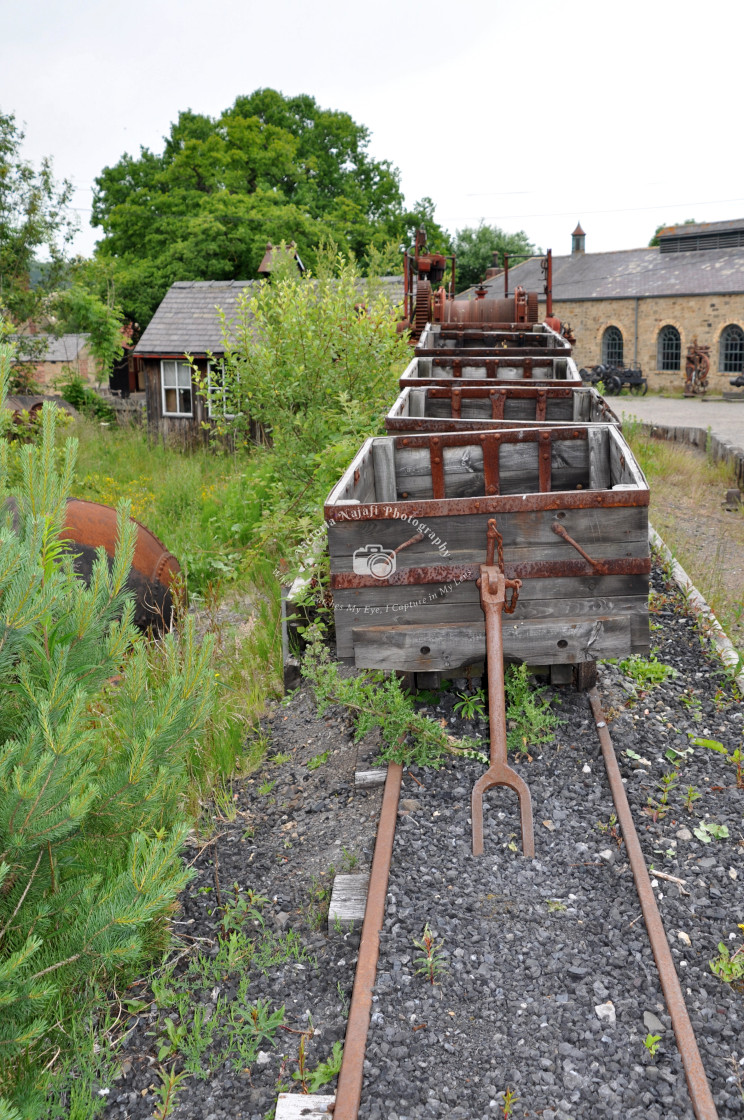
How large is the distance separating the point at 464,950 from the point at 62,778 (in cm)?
166

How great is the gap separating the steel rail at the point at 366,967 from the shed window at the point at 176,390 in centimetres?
1799

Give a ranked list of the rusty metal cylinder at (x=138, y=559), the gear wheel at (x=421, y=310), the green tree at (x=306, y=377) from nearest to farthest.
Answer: the rusty metal cylinder at (x=138, y=559) → the green tree at (x=306, y=377) → the gear wheel at (x=421, y=310)

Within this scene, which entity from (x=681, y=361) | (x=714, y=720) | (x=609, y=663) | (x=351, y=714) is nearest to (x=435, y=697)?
(x=351, y=714)

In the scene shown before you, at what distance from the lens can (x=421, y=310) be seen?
12969mm

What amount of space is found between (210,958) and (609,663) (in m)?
3.11

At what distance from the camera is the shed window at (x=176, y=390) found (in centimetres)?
2027

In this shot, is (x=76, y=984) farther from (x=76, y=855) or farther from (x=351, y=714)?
(x=351, y=714)

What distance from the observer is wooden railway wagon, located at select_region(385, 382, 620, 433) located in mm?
6750

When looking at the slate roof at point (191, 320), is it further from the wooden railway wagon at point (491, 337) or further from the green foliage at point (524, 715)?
the green foliage at point (524, 715)

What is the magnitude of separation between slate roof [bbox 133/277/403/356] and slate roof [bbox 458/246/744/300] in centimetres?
1323

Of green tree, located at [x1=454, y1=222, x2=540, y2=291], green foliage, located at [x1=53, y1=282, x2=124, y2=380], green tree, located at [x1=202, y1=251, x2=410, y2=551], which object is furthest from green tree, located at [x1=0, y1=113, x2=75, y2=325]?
green tree, located at [x1=454, y1=222, x2=540, y2=291]

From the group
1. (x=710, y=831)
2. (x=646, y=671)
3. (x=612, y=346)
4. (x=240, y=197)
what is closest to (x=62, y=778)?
(x=710, y=831)

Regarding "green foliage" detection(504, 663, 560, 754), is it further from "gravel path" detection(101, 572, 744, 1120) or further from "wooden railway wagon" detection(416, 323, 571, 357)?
"wooden railway wagon" detection(416, 323, 571, 357)

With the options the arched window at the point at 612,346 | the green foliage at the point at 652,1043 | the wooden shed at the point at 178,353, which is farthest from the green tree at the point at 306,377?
the arched window at the point at 612,346
